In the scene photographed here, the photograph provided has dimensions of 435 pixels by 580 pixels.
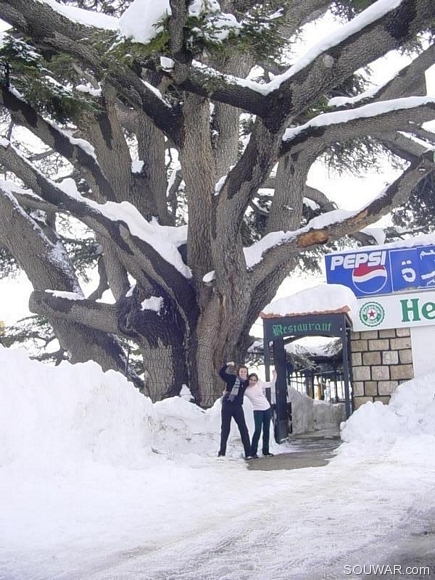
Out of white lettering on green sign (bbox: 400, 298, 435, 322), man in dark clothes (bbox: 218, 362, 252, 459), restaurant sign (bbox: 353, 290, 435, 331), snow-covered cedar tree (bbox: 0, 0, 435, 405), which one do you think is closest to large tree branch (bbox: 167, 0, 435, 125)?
snow-covered cedar tree (bbox: 0, 0, 435, 405)

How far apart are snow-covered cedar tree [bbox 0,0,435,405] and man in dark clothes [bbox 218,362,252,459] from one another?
2106mm

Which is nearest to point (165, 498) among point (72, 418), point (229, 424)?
point (72, 418)

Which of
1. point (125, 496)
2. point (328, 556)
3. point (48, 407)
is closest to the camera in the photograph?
point (328, 556)

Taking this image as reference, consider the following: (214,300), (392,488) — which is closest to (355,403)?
(214,300)

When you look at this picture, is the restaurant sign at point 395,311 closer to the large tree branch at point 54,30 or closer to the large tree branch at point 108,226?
the large tree branch at point 108,226

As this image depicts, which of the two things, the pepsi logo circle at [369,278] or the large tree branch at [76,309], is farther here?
the large tree branch at [76,309]

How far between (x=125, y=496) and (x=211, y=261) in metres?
6.34

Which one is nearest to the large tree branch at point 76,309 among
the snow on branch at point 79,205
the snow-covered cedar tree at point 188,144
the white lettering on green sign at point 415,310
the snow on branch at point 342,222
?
the snow-covered cedar tree at point 188,144

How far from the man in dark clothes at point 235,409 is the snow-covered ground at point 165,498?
23 centimetres

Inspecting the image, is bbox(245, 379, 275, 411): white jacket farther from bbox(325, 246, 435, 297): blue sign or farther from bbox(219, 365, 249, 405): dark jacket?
bbox(325, 246, 435, 297): blue sign

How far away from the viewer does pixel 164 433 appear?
914 cm

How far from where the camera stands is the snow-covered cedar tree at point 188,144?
7.62 meters

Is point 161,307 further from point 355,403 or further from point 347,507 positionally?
point 347,507

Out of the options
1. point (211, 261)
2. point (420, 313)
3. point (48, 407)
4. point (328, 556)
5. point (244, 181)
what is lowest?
point (328, 556)
